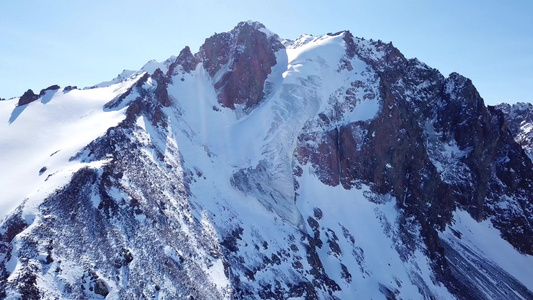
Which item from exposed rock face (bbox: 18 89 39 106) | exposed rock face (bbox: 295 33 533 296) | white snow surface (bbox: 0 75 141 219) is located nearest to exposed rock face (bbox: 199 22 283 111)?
exposed rock face (bbox: 295 33 533 296)

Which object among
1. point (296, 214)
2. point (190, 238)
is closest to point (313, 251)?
point (296, 214)

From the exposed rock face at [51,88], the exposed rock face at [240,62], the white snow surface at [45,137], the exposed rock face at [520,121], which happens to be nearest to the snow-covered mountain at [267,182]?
the white snow surface at [45,137]

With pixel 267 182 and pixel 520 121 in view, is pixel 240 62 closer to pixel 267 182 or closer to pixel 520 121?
pixel 267 182

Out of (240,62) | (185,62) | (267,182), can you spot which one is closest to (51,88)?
(185,62)

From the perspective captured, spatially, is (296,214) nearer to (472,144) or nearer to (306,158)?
(306,158)

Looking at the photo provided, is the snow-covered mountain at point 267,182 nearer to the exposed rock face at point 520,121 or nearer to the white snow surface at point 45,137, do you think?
the white snow surface at point 45,137

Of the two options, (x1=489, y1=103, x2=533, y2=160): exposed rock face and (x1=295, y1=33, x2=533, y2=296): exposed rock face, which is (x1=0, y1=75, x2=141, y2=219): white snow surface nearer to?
(x1=295, y1=33, x2=533, y2=296): exposed rock face

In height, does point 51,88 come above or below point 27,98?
above

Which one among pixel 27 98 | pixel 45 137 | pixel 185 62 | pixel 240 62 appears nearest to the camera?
pixel 45 137
